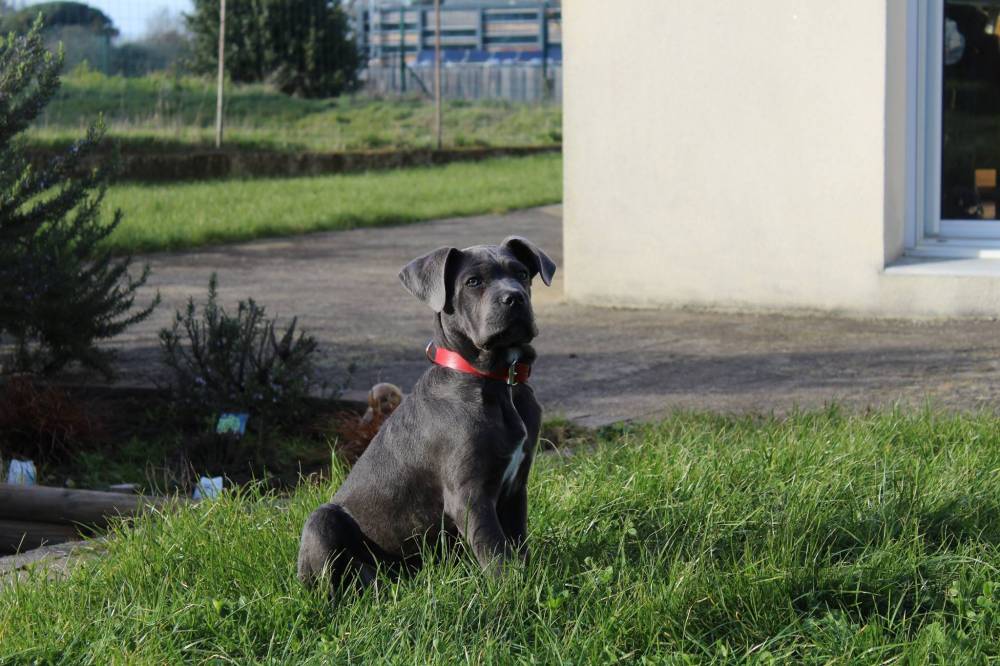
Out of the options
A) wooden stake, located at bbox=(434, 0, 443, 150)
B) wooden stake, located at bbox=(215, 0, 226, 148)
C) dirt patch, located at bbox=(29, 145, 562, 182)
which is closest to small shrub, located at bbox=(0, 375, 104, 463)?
dirt patch, located at bbox=(29, 145, 562, 182)

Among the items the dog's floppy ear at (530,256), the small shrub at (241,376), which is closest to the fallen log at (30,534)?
the small shrub at (241,376)

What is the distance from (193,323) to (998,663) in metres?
4.17

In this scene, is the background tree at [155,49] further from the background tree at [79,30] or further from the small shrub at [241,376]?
the small shrub at [241,376]

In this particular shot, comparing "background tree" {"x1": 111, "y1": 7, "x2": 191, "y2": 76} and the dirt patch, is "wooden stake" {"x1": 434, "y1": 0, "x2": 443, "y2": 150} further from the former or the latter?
"background tree" {"x1": 111, "y1": 7, "x2": 191, "y2": 76}

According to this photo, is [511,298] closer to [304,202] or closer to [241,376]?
[241,376]

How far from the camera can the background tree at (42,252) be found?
6.44 meters

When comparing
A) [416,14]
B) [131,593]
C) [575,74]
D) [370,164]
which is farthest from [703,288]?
[416,14]

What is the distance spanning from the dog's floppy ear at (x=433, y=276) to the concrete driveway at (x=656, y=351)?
2.81 meters

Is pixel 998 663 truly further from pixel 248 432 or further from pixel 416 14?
pixel 416 14

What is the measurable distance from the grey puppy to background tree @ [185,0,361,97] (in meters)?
19.3

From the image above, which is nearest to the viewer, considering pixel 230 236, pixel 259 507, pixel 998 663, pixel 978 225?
→ pixel 998 663

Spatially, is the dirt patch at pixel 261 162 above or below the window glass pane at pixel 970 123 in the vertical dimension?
above

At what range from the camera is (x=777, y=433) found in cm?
519

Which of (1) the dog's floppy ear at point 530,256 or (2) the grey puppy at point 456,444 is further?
(1) the dog's floppy ear at point 530,256
